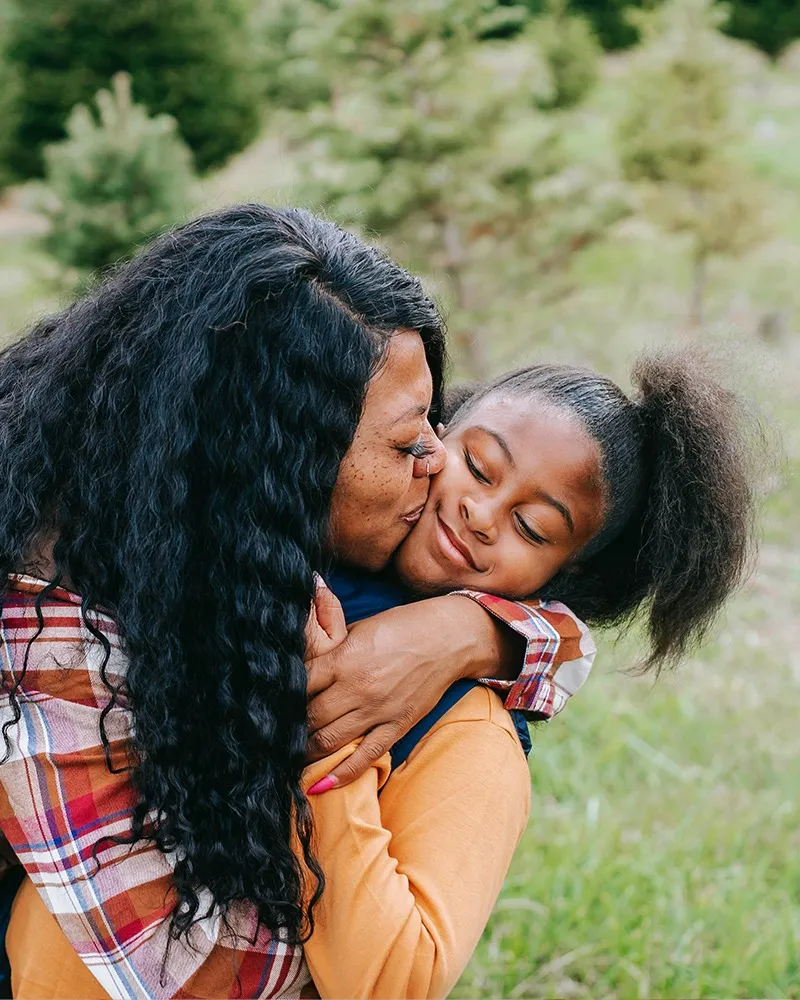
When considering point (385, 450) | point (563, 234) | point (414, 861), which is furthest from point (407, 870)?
point (563, 234)

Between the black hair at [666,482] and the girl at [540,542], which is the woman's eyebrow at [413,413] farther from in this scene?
the black hair at [666,482]

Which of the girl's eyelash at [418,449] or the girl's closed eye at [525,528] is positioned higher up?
the girl's eyelash at [418,449]

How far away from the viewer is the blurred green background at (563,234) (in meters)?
3.21

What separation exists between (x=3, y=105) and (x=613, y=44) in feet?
40.0

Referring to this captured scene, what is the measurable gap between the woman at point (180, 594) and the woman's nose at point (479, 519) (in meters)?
0.46

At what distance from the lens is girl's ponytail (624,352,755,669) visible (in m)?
2.19

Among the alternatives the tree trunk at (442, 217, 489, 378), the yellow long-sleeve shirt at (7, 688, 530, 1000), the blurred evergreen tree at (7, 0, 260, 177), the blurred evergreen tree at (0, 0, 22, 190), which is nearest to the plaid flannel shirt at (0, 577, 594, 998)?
the yellow long-sleeve shirt at (7, 688, 530, 1000)

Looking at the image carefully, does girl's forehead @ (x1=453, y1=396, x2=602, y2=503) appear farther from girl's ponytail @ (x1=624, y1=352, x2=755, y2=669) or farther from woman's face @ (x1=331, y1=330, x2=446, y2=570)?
woman's face @ (x1=331, y1=330, x2=446, y2=570)

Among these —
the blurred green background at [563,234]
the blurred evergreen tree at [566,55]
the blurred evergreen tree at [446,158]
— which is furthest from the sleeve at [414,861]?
the blurred evergreen tree at [566,55]

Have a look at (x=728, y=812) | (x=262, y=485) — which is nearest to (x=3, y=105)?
(x=728, y=812)

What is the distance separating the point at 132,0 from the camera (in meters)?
12.2

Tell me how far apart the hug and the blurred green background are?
2.15ft

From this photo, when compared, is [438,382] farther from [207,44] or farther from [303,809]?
[207,44]

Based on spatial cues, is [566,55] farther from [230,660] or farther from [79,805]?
[79,805]
